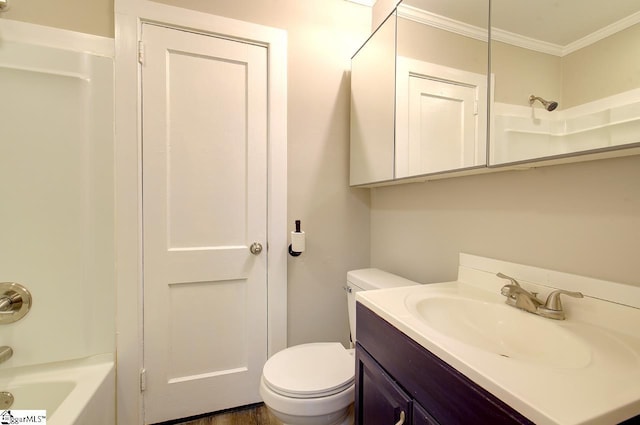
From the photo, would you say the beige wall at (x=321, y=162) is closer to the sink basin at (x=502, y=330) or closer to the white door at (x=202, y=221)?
the white door at (x=202, y=221)

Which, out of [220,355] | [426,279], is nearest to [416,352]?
[426,279]

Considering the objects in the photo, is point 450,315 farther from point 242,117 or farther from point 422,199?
point 242,117

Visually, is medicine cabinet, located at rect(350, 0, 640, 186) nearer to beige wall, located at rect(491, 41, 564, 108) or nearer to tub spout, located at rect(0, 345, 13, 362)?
beige wall, located at rect(491, 41, 564, 108)

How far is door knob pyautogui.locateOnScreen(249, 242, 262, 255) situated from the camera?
1.54 meters

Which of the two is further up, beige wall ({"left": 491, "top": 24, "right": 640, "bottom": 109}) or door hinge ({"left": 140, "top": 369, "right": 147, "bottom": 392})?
beige wall ({"left": 491, "top": 24, "right": 640, "bottom": 109})

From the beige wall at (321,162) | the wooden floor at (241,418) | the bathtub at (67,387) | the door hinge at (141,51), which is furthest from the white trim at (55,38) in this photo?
the wooden floor at (241,418)

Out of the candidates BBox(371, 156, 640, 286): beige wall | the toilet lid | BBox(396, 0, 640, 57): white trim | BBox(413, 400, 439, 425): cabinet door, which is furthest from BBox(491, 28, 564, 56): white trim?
the toilet lid

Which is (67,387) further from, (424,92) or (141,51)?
(424,92)

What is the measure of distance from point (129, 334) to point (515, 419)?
1564mm

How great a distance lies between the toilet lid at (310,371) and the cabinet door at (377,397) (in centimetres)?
15

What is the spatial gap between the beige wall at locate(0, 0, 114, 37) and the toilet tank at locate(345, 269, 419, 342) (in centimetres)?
174

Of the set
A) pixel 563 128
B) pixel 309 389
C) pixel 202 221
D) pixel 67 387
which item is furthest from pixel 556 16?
pixel 67 387

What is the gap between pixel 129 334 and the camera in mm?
1335

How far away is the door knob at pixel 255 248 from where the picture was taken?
1.54 meters
